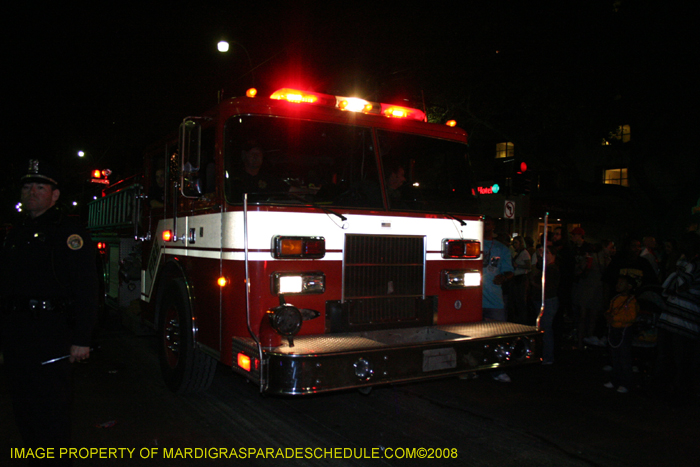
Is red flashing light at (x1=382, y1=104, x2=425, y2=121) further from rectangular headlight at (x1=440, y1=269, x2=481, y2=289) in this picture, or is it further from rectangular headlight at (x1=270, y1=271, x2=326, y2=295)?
rectangular headlight at (x1=270, y1=271, x2=326, y2=295)

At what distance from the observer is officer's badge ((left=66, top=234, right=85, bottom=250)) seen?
129 inches

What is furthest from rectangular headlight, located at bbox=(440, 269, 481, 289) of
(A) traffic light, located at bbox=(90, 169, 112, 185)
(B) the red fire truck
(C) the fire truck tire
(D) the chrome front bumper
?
(A) traffic light, located at bbox=(90, 169, 112, 185)

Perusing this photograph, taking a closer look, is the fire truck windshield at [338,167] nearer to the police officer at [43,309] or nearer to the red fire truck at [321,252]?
the red fire truck at [321,252]

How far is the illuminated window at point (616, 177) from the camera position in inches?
991

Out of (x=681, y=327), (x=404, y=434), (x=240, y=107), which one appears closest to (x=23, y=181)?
(x=240, y=107)

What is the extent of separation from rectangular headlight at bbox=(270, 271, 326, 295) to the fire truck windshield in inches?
23.3

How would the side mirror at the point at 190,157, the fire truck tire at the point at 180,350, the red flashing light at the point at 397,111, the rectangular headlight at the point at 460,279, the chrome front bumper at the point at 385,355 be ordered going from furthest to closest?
the red flashing light at the point at 397,111 < the rectangular headlight at the point at 460,279 < the fire truck tire at the point at 180,350 < the side mirror at the point at 190,157 < the chrome front bumper at the point at 385,355

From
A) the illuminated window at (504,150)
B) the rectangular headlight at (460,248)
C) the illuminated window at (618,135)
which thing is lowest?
the rectangular headlight at (460,248)

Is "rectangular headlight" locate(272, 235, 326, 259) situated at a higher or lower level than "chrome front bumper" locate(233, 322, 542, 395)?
higher

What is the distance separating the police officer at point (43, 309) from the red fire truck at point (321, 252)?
3.88ft

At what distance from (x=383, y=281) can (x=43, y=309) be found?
2.71m

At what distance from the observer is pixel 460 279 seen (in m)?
5.47

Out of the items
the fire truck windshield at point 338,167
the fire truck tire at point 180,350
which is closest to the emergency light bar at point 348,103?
the fire truck windshield at point 338,167

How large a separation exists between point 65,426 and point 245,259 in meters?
1.55
